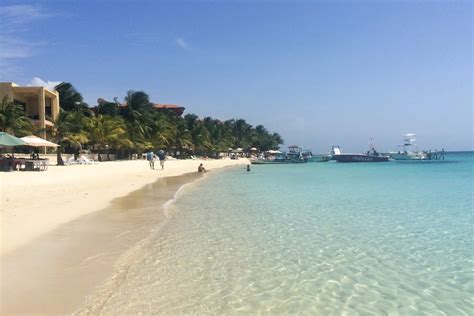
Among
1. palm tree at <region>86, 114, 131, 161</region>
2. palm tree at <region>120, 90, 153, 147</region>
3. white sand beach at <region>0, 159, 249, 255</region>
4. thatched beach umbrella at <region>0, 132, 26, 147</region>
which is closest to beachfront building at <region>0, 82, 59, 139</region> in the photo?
palm tree at <region>86, 114, 131, 161</region>

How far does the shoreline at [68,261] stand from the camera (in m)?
5.05

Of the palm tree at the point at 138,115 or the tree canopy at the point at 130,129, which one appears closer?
the tree canopy at the point at 130,129

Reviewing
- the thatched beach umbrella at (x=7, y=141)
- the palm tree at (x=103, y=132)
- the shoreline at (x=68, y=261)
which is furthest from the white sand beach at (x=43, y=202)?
the palm tree at (x=103, y=132)

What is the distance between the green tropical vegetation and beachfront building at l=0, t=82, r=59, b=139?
1.33 m

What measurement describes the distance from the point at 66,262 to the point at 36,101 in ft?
123

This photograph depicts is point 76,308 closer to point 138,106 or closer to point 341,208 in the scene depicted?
point 341,208

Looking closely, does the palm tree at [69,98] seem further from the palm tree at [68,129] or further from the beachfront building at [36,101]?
the palm tree at [68,129]

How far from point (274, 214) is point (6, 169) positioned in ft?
49.1

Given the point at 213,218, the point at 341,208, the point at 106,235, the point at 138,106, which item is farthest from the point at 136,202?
the point at 138,106

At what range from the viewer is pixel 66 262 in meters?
6.69

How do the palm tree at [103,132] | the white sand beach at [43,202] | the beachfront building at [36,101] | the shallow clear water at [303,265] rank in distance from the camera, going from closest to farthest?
the shallow clear water at [303,265], the white sand beach at [43,202], the beachfront building at [36,101], the palm tree at [103,132]

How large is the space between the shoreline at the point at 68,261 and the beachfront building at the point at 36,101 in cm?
2740

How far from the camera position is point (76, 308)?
15.9 ft

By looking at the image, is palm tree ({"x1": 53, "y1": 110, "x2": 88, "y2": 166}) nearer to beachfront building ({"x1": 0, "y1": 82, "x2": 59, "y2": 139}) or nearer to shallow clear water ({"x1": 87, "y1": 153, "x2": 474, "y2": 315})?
beachfront building ({"x1": 0, "y1": 82, "x2": 59, "y2": 139})
